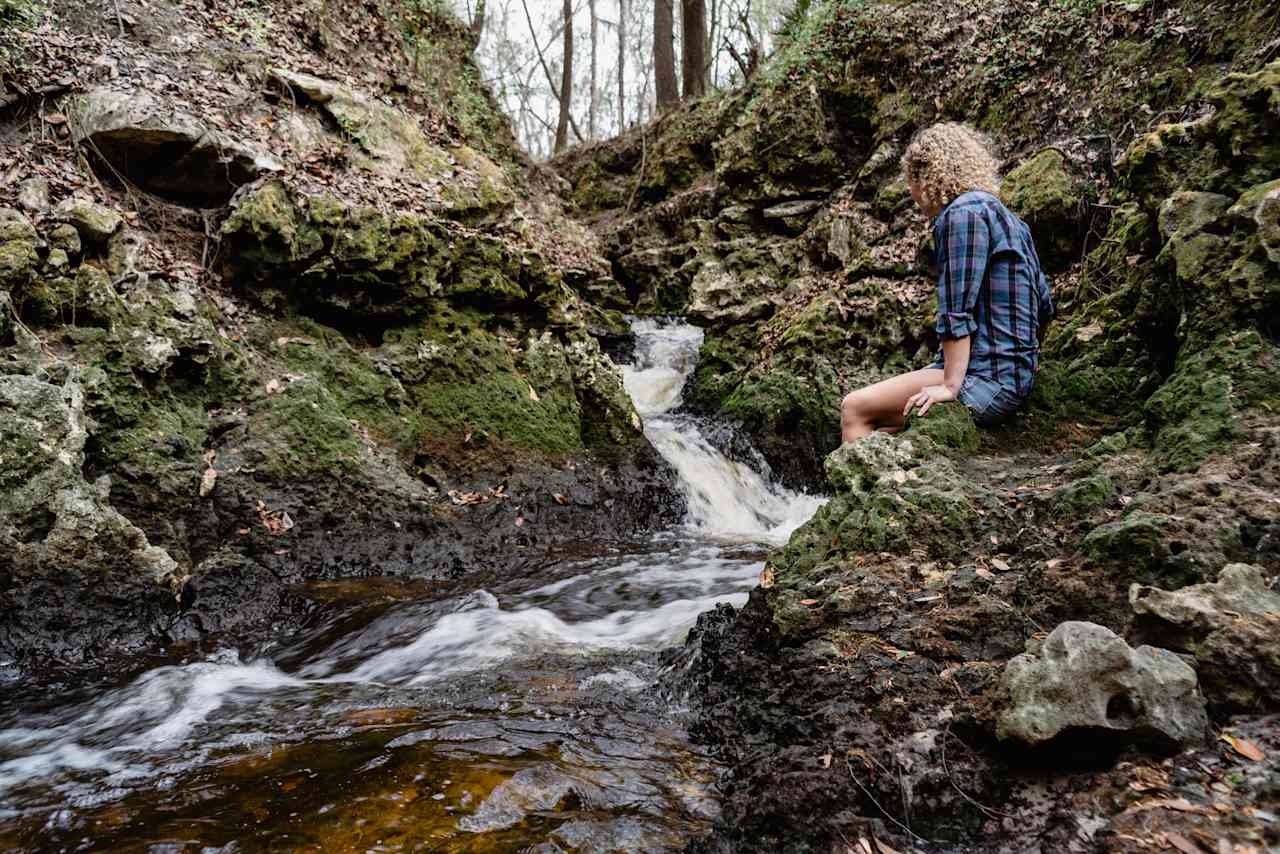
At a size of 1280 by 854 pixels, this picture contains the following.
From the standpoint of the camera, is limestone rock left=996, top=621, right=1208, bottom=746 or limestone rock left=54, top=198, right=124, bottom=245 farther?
limestone rock left=54, top=198, right=124, bottom=245

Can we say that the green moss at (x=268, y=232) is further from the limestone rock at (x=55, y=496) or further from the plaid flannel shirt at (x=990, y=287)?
the plaid flannel shirt at (x=990, y=287)

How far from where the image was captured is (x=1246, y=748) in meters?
1.59

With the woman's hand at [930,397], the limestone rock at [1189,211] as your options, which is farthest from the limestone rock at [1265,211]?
the woman's hand at [930,397]

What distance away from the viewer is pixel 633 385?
10.8 meters

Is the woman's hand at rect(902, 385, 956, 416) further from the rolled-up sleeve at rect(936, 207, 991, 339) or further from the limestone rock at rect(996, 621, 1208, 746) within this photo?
the limestone rock at rect(996, 621, 1208, 746)

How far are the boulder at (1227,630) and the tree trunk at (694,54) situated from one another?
50.8 ft

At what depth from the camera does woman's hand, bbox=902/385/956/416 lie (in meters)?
3.63

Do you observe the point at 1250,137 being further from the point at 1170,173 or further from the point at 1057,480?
the point at 1057,480

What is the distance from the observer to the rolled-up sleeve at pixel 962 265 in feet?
11.5

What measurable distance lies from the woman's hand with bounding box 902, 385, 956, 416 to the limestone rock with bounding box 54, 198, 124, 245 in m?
6.22

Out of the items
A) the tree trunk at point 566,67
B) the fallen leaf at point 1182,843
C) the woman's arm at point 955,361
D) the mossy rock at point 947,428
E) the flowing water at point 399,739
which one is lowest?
the flowing water at point 399,739

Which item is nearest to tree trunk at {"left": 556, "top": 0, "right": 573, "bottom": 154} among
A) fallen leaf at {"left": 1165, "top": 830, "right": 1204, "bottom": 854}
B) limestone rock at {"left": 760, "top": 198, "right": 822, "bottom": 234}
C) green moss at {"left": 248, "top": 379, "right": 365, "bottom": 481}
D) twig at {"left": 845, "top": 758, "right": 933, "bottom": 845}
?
limestone rock at {"left": 760, "top": 198, "right": 822, "bottom": 234}

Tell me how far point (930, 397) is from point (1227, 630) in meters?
1.97

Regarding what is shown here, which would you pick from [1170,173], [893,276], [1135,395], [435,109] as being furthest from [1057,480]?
[435,109]
